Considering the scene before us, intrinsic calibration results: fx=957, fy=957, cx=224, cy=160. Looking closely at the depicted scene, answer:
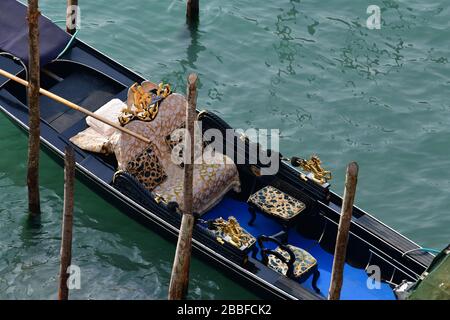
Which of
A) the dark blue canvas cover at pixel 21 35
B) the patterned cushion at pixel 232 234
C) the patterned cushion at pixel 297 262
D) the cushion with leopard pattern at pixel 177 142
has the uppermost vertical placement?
the dark blue canvas cover at pixel 21 35

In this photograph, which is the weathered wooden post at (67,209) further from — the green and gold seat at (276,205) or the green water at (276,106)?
the green and gold seat at (276,205)

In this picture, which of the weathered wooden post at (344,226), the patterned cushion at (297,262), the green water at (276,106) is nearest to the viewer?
the weathered wooden post at (344,226)

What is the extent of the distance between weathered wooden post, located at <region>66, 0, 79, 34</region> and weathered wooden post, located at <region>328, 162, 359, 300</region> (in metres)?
6.79

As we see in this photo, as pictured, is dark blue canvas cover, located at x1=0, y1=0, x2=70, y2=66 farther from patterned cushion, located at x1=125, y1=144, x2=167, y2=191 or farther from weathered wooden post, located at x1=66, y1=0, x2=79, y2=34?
patterned cushion, located at x1=125, y1=144, x2=167, y2=191

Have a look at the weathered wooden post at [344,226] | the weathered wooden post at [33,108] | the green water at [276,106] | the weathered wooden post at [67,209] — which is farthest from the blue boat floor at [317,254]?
the weathered wooden post at [67,209]

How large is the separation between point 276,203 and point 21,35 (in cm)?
448

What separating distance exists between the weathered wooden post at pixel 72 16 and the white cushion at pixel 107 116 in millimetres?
2515

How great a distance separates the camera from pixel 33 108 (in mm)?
11367

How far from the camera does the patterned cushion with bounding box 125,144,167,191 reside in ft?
39.2

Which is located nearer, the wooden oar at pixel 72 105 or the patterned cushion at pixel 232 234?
the patterned cushion at pixel 232 234

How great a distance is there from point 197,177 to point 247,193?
798 mm

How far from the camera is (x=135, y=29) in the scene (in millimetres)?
16766

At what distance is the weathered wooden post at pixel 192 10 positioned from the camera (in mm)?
16312

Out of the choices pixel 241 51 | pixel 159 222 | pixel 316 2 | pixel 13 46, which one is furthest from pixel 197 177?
pixel 316 2
